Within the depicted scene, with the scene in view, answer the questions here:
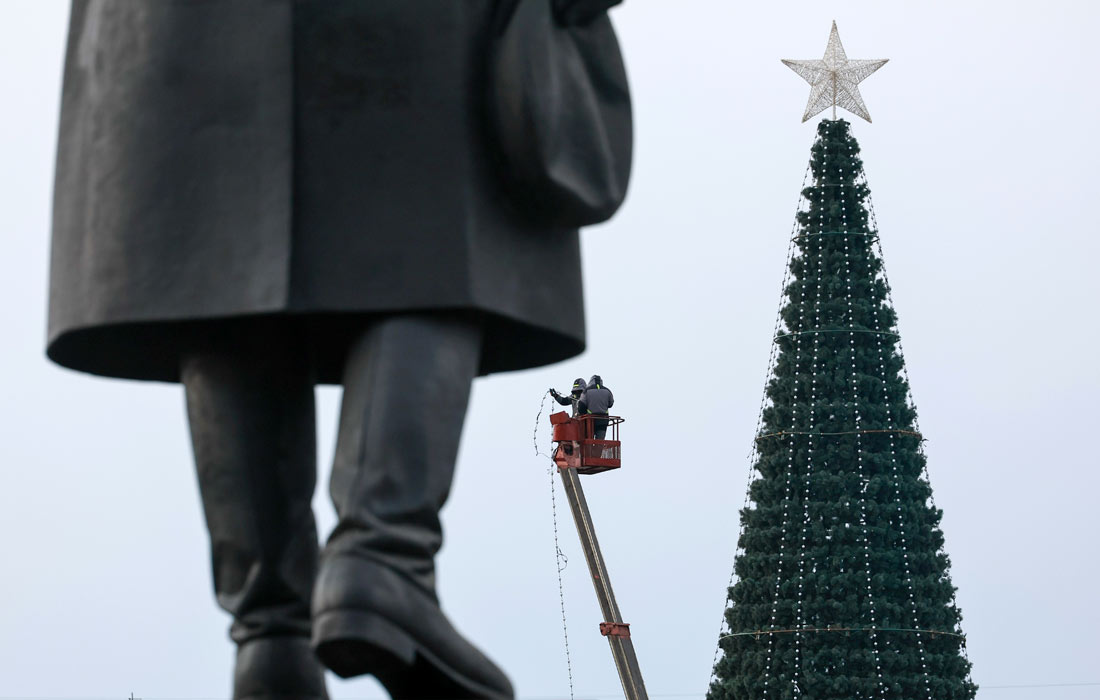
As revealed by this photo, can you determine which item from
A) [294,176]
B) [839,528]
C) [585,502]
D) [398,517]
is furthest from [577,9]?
[839,528]

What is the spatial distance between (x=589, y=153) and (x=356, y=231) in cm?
45

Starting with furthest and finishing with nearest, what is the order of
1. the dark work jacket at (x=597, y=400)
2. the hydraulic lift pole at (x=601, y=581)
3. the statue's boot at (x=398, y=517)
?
1. the dark work jacket at (x=597, y=400)
2. the hydraulic lift pole at (x=601, y=581)
3. the statue's boot at (x=398, y=517)

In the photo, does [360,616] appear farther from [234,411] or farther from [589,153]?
[589,153]

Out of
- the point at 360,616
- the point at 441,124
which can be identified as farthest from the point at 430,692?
the point at 441,124

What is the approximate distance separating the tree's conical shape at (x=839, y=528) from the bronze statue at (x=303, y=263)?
15838 mm

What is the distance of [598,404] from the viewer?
1563cm

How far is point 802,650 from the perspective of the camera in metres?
19.0

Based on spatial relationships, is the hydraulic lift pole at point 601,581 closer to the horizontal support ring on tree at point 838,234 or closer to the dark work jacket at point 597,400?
the dark work jacket at point 597,400

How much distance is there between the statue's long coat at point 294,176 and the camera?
3221 mm

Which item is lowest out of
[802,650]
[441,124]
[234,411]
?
[802,650]

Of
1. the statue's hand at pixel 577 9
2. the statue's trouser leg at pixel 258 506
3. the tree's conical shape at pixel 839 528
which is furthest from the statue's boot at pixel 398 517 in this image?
the tree's conical shape at pixel 839 528

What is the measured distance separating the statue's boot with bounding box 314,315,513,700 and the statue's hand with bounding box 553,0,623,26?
2.00 ft

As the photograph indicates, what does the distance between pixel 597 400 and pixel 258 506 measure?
1225 cm

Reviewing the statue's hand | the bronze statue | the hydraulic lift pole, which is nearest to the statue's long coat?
the bronze statue
